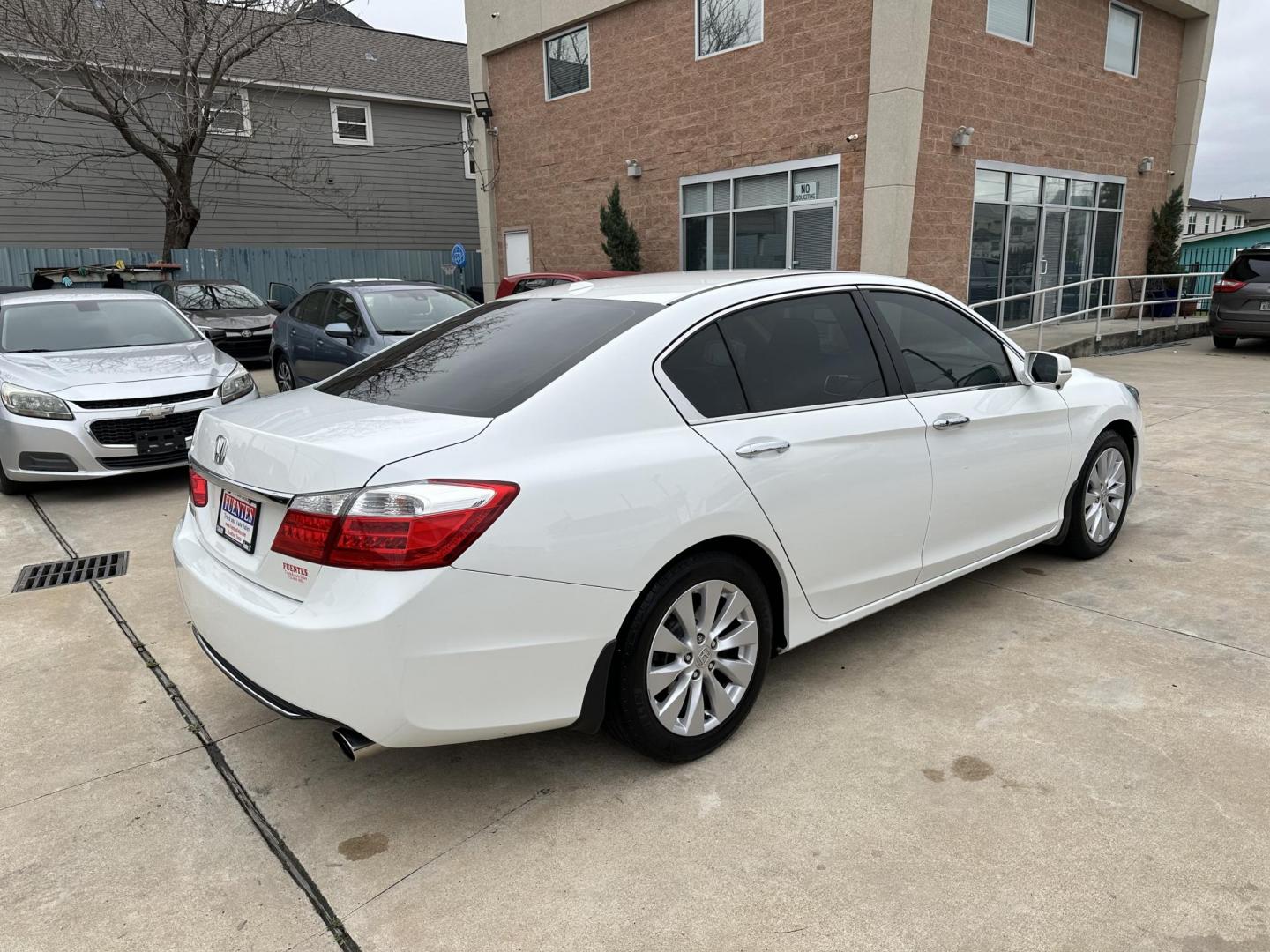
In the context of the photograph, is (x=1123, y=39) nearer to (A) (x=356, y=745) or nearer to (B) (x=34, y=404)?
(B) (x=34, y=404)

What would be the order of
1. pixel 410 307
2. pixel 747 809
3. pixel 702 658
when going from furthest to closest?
pixel 410 307, pixel 702 658, pixel 747 809

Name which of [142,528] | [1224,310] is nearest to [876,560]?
[142,528]

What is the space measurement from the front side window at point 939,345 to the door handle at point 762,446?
2.98ft

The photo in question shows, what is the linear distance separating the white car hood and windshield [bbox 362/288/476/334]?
5932 millimetres

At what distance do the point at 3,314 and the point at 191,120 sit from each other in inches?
445

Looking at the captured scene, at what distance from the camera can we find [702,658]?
9.43ft

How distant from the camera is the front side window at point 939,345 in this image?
3.67 metres

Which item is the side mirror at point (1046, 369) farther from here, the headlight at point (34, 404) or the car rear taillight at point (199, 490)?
the headlight at point (34, 404)

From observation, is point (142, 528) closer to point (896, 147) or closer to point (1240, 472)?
point (1240, 472)

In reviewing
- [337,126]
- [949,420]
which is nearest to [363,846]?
[949,420]

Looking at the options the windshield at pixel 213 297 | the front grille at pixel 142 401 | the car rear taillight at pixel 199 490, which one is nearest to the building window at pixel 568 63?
the windshield at pixel 213 297

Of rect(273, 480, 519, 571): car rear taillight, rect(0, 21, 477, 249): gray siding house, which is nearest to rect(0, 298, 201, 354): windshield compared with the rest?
rect(273, 480, 519, 571): car rear taillight

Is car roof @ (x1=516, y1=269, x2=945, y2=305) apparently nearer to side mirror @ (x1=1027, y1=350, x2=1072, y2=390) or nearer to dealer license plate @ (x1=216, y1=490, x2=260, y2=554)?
side mirror @ (x1=1027, y1=350, x2=1072, y2=390)

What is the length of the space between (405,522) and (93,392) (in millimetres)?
5211
